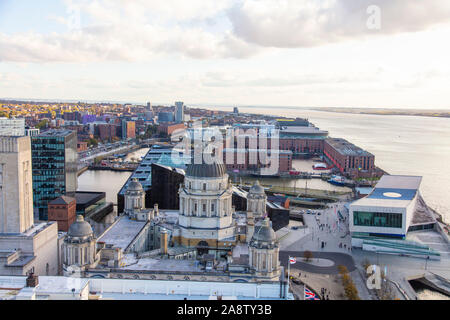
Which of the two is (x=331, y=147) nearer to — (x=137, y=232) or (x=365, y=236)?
(x=365, y=236)

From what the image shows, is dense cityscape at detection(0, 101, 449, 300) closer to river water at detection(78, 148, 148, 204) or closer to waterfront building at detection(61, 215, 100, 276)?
waterfront building at detection(61, 215, 100, 276)

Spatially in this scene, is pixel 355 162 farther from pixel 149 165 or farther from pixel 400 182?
pixel 149 165

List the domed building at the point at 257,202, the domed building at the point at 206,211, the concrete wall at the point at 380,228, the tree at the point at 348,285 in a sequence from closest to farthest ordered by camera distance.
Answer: the tree at the point at 348,285, the domed building at the point at 206,211, the domed building at the point at 257,202, the concrete wall at the point at 380,228

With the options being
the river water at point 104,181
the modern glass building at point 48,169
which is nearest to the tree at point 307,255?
the modern glass building at point 48,169

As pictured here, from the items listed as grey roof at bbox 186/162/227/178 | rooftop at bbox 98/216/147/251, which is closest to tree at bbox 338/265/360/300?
grey roof at bbox 186/162/227/178

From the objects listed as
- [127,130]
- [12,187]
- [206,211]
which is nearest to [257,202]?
[206,211]

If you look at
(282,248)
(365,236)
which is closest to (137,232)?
(282,248)

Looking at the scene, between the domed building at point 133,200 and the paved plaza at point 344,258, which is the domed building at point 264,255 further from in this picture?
the domed building at point 133,200

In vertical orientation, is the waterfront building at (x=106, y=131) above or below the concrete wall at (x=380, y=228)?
above
